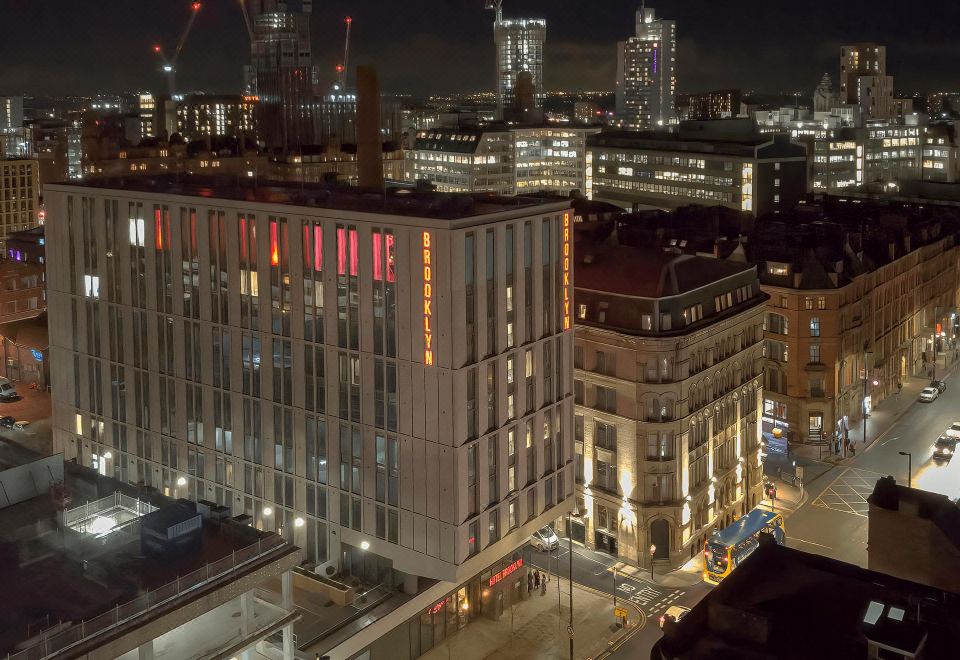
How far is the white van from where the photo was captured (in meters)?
108

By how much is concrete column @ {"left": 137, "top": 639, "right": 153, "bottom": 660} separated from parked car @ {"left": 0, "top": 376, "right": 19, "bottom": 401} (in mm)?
77627

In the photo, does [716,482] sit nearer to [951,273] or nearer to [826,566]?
[826,566]

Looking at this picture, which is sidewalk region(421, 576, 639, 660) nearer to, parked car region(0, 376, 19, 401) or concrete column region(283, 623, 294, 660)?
concrete column region(283, 623, 294, 660)

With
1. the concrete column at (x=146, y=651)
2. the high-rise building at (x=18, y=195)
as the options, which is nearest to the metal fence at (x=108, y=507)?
the concrete column at (x=146, y=651)

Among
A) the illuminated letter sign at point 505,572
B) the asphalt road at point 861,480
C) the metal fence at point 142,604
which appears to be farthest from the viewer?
the asphalt road at point 861,480

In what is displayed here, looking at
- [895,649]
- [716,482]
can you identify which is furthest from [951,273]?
[895,649]

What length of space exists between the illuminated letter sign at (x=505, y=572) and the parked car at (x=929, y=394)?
2449 inches

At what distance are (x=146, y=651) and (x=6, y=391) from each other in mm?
78372

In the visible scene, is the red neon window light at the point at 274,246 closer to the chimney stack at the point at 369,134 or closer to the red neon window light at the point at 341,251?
the red neon window light at the point at 341,251

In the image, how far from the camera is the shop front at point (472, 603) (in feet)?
206

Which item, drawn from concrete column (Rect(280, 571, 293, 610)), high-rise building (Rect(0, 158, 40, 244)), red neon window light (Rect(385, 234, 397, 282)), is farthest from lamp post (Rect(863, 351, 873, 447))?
high-rise building (Rect(0, 158, 40, 244))

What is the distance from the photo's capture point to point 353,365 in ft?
199

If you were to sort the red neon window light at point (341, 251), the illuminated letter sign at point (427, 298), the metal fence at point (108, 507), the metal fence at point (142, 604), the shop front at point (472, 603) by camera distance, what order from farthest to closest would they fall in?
the shop front at point (472, 603) < the red neon window light at point (341, 251) < the illuminated letter sign at point (427, 298) < the metal fence at point (108, 507) < the metal fence at point (142, 604)

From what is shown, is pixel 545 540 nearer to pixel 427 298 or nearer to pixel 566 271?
pixel 566 271
